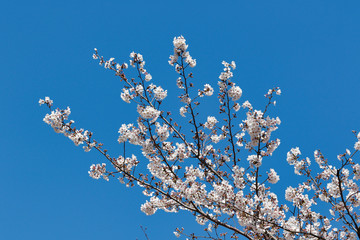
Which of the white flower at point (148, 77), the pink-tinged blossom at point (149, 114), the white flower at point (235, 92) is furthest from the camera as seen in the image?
the white flower at point (148, 77)

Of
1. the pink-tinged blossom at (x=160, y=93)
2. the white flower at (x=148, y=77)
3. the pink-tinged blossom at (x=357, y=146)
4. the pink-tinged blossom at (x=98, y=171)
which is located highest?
the white flower at (x=148, y=77)

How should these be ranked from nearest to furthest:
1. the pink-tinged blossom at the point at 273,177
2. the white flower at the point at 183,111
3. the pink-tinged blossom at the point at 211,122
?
the pink-tinged blossom at the point at 273,177
the white flower at the point at 183,111
the pink-tinged blossom at the point at 211,122

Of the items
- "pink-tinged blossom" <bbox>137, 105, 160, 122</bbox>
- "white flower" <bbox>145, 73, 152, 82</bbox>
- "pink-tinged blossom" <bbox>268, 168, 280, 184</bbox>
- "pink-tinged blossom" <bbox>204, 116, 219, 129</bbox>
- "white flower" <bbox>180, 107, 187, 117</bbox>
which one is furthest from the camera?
"pink-tinged blossom" <bbox>204, 116, 219, 129</bbox>

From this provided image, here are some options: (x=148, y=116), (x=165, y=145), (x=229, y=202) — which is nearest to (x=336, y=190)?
(x=229, y=202)

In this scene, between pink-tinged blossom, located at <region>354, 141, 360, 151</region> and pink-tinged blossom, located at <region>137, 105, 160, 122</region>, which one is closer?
pink-tinged blossom, located at <region>137, 105, 160, 122</region>

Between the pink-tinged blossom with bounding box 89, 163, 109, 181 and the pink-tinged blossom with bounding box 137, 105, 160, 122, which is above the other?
the pink-tinged blossom with bounding box 137, 105, 160, 122

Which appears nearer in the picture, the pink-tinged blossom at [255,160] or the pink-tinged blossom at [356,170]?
the pink-tinged blossom at [255,160]

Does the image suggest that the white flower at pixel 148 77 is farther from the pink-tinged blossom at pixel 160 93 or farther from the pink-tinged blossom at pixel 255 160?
the pink-tinged blossom at pixel 255 160

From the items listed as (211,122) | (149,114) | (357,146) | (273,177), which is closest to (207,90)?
(211,122)

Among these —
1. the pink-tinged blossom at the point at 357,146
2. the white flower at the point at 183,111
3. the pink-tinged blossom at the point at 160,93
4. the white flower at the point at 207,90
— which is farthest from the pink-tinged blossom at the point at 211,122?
the pink-tinged blossom at the point at 357,146

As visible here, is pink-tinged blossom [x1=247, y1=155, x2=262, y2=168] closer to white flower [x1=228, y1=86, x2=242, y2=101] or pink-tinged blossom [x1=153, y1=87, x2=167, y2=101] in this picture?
white flower [x1=228, y1=86, x2=242, y2=101]

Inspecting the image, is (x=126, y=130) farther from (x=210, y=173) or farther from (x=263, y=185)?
(x=263, y=185)

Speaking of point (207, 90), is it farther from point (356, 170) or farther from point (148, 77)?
point (356, 170)

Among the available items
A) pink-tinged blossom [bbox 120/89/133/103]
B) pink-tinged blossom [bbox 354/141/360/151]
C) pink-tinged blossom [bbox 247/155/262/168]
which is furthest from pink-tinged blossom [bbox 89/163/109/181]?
pink-tinged blossom [bbox 354/141/360/151]
